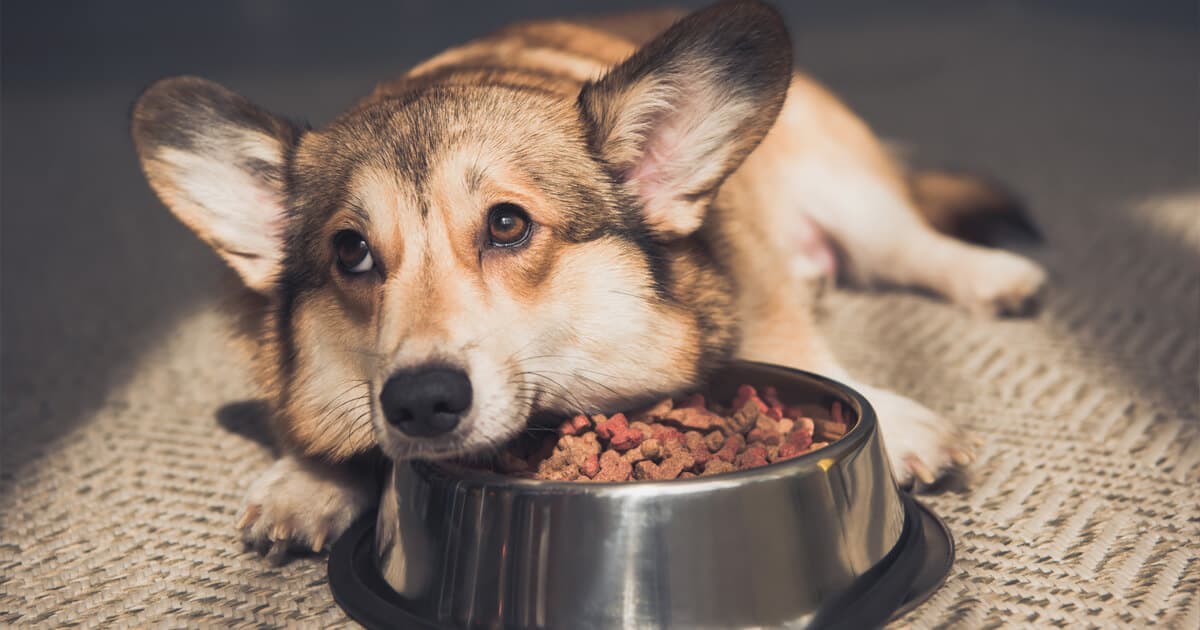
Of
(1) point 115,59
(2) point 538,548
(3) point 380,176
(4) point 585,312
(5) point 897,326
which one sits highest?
(3) point 380,176

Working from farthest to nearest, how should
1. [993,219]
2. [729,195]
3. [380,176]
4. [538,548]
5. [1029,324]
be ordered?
1. [993,219]
2. [1029,324]
3. [729,195]
4. [380,176]
5. [538,548]

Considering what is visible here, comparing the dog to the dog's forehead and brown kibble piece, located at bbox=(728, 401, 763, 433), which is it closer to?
the dog's forehead

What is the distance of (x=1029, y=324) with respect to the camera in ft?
6.93

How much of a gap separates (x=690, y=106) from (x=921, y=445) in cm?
54

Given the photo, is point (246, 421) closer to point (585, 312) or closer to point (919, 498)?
point (585, 312)

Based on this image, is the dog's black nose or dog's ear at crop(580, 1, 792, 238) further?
dog's ear at crop(580, 1, 792, 238)

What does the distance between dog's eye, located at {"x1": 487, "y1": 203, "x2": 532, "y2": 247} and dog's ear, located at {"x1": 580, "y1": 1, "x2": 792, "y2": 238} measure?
175mm

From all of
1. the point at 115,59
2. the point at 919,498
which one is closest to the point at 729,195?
the point at 919,498

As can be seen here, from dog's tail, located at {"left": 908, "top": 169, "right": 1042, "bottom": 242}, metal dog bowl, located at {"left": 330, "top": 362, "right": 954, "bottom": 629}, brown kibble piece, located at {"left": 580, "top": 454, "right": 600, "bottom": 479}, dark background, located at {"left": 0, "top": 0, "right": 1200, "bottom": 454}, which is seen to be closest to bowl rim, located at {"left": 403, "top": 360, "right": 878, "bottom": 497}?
metal dog bowl, located at {"left": 330, "top": 362, "right": 954, "bottom": 629}

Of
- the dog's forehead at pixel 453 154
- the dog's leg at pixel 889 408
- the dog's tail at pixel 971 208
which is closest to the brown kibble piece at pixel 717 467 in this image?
the dog's leg at pixel 889 408

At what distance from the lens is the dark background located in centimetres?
243

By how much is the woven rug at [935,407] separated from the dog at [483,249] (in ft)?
0.45

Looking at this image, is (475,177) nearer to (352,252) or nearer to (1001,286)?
(352,252)

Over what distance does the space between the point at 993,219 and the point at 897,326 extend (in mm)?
543
